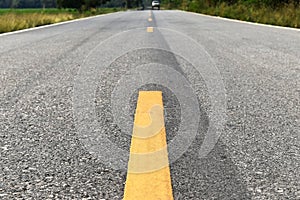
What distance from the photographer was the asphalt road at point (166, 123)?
1.79 meters

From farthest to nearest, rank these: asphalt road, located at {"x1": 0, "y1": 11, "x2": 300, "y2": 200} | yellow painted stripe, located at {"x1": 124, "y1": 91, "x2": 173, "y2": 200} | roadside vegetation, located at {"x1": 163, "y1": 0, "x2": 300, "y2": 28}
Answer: roadside vegetation, located at {"x1": 163, "y1": 0, "x2": 300, "y2": 28} → asphalt road, located at {"x1": 0, "y1": 11, "x2": 300, "y2": 200} → yellow painted stripe, located at {"x1": 124, "y1": 91, "x2": 173, "y2": 200}

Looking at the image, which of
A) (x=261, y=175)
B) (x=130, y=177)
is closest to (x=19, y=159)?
(x=130, y=177)

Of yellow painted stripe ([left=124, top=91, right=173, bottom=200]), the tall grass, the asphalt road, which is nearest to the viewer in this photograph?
yellow painted stripe ([left=124, top=91, right=173, bottom=200])

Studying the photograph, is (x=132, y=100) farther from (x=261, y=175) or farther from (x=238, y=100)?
(x=261, y=175)

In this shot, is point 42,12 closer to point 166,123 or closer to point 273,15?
point 273,15

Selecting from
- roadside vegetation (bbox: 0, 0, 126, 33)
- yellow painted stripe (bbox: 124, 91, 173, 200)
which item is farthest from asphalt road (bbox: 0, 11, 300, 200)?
roadside vegetation (bbox: 0, 0, 126, 33)

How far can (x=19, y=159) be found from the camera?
81.7 inches

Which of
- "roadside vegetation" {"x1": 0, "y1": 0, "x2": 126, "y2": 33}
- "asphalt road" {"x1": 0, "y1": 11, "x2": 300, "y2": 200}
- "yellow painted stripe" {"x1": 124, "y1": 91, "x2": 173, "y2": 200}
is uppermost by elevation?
"yellow painted stripe" {"x1": 124, "y1": 91, "x2": 173, "y2": 200}

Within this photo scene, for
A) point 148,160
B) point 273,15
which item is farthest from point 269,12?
point 148,160

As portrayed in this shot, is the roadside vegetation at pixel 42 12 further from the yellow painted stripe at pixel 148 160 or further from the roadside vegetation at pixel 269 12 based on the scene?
the yellow painted stripe at pixel 148 160

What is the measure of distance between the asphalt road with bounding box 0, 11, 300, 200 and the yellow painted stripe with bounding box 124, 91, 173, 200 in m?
0.04

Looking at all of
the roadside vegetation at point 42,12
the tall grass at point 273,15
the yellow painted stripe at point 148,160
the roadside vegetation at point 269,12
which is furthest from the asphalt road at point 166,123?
the roadside vegetation at point 269,12

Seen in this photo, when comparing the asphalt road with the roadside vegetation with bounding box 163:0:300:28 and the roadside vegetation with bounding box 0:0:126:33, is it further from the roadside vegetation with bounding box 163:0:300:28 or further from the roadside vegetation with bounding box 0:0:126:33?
the roadside vegetation with bounding box 163:0:300:28

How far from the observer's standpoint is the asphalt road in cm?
179
